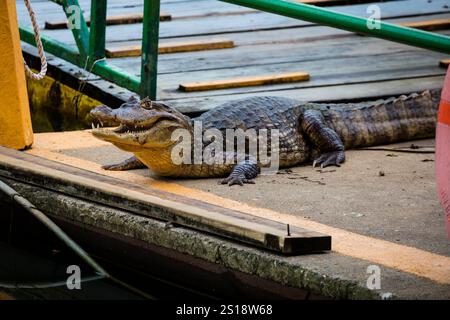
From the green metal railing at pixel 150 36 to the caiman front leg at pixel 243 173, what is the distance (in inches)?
31.4

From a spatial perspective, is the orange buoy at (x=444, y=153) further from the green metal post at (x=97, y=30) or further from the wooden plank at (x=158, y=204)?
the green metal post at (x=97, y=30)

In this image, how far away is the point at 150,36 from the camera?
26.6 feet

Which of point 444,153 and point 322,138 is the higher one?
point 444,153

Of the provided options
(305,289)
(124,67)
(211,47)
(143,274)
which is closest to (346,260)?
(305,289)

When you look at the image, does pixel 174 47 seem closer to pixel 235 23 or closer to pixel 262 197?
pixel 235 23

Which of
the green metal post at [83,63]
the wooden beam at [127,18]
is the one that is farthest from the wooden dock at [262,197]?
the wooden beam at [127,18]

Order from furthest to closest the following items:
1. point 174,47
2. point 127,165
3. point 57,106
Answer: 1. point 174,47
2. point 57,106
3. point 127,165

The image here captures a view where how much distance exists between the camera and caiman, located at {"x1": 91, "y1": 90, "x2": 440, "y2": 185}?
6.89 m

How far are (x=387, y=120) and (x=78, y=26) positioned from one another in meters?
2.22

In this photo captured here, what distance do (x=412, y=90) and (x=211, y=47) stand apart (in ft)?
6.76

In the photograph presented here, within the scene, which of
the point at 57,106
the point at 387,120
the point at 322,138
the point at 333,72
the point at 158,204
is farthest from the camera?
the point at 57,106

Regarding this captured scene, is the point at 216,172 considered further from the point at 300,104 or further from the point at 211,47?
the point at 211,47

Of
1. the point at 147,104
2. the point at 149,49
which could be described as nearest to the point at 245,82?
the point at 149,49

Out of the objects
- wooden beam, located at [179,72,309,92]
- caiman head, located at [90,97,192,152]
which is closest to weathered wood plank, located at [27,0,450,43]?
wooden beam, located at [179,72,309,92]
